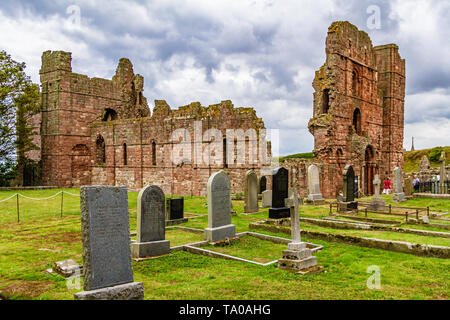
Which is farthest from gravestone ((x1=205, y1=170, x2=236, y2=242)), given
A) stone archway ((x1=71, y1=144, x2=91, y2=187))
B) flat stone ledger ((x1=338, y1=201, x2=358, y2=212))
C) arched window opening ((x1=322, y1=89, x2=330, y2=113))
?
stone archway ((x1=71, y1=144, x2=91, y2=187))

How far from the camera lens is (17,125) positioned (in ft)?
89.4

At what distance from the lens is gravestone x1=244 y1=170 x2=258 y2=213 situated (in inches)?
558

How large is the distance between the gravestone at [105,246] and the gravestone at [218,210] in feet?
13.7

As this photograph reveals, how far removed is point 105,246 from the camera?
485 centimetres

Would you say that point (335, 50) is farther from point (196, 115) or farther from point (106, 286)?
point (106, 286)

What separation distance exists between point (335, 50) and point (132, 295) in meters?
21.2

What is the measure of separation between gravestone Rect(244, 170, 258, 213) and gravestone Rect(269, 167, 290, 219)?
5.48 feet

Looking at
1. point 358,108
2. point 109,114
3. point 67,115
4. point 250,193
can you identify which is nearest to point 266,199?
point 250,193

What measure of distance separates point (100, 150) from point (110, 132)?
2518 mm

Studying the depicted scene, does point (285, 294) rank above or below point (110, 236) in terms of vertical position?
below

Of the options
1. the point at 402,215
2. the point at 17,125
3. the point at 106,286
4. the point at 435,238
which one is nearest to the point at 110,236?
the point at 106,286

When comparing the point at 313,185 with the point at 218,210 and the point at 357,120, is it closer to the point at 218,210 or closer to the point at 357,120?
the point at 218,210

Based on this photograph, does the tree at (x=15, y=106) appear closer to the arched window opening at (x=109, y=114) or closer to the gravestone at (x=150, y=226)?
the arched window opening at (x=109, y=114)

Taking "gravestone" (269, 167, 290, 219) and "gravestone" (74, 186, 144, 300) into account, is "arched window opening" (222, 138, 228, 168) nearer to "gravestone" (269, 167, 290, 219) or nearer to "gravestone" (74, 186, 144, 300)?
"gravestone" (269, 167, 290, 219)
